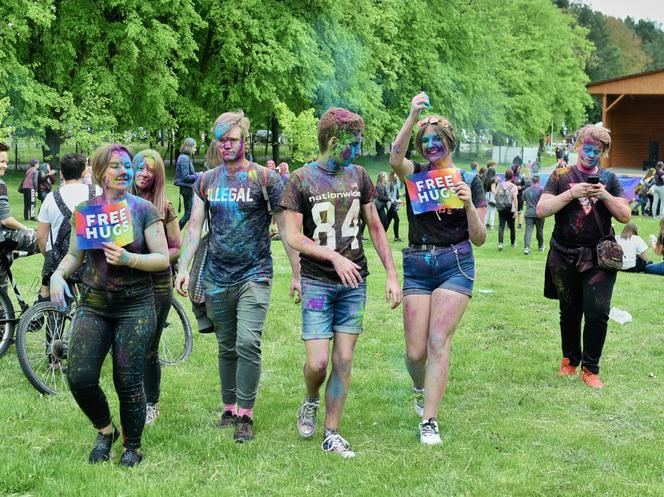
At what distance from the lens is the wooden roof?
4597 cm

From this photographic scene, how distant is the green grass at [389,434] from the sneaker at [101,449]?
0.25 feet

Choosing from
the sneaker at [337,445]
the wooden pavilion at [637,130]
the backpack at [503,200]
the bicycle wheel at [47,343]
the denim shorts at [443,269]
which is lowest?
the sneaker at [337,445]

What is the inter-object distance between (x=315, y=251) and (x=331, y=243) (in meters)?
0.14

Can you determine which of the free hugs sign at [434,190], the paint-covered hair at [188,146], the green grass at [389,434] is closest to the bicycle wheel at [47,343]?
the green grass at [389,434]

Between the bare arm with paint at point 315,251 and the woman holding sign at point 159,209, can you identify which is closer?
the bare arm with paint at point 315,251

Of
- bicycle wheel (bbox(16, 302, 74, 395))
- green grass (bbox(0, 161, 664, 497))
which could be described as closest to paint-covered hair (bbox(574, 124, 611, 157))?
green grass (bbox(0, 161, 664, 497))

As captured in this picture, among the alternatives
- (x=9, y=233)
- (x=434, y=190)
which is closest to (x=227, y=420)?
(x=434, y=190)

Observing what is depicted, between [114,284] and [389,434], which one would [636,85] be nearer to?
[389,434]

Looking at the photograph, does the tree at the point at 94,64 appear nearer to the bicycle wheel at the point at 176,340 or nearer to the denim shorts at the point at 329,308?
the bicycle wheel at the point at 176,340

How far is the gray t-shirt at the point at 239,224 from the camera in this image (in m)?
4.93

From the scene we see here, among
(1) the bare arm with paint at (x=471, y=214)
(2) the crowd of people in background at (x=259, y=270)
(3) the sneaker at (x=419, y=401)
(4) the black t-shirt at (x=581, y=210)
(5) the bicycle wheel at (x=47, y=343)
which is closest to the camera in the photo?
(2) the crowd of people in background at (x=259, y=270)

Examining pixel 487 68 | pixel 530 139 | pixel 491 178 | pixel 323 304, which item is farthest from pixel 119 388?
pixel 530 139

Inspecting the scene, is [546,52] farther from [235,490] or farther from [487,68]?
[235,490]

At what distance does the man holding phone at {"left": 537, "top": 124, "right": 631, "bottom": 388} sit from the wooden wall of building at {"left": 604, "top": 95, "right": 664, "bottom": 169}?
49.7 metres
